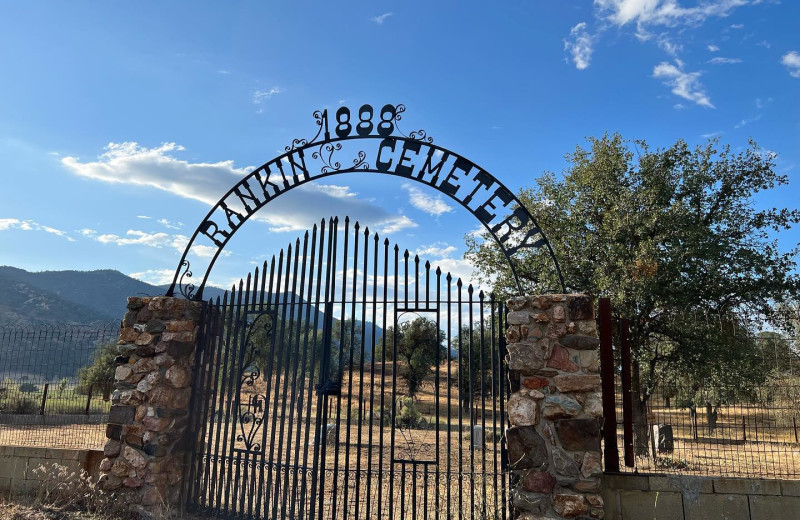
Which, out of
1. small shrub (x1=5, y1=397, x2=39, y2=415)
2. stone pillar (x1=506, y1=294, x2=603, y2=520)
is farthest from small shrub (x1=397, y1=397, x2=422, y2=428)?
small shrub (x1=5, y1=397, x2=39, y2=415)

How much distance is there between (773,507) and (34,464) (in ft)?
29.7

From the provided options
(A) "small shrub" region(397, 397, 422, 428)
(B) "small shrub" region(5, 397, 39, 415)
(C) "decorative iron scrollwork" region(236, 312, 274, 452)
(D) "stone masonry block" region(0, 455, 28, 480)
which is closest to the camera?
(A) "small shrub" region(397, 397, 422, 428)

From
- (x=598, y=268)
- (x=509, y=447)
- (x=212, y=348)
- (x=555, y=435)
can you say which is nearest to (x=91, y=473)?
(x=212, y=348)

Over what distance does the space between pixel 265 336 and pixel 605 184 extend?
1114 centimetres

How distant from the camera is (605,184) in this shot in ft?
46.8

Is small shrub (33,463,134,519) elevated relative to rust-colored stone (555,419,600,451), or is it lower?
lower

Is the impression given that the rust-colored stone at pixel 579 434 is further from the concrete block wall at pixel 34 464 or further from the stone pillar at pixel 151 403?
the concrete block wall at pixel 34 464

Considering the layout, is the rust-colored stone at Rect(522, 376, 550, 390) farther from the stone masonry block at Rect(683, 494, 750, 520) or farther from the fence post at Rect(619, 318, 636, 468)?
the stone masonry block at Rect(683, 494, 750, 520)

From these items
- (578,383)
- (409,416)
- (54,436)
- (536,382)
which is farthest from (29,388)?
(578,383)

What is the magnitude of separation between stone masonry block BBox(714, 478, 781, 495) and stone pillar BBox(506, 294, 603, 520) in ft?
4.25

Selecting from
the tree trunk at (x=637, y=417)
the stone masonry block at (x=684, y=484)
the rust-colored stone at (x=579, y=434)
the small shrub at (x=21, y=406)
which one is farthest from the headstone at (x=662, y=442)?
the small shrub at (x=21, y=406)

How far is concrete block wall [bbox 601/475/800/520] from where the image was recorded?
4.98 meters

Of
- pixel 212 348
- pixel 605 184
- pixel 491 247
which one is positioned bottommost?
pixel 212 348

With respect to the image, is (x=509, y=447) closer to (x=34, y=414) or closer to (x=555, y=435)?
(x=555, y=435)
